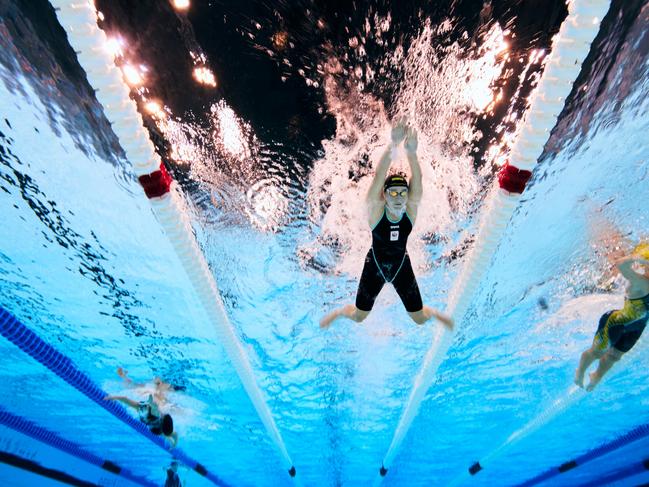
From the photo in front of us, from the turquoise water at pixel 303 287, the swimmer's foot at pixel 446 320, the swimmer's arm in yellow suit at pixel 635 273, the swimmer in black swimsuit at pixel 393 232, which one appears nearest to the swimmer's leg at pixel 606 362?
the turquoise water at pixel 303 287

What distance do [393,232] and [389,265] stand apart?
0.46m

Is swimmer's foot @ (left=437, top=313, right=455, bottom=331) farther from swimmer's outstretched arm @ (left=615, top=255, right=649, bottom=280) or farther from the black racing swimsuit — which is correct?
swimmer's outstretched arm @ (left=615, top=255, right=649, bottom=280)

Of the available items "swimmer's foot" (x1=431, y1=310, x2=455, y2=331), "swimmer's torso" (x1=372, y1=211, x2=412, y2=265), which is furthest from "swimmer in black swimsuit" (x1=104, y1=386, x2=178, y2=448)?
"swimmer's foot" (x1=431, y1=310, x2=455, y2=331)

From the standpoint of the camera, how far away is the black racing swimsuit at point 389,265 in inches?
144

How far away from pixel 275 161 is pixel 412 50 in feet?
4.80

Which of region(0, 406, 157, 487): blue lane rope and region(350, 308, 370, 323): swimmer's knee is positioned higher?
region(0, 406, 157, 487): blue lane rope

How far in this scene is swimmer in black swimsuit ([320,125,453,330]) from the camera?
2.99m

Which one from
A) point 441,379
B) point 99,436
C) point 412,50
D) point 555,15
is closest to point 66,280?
point 412,50

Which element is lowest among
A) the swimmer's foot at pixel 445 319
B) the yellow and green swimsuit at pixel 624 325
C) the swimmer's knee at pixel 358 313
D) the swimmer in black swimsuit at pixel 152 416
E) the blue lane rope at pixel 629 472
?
the swimmer's foot at pixel 445 319

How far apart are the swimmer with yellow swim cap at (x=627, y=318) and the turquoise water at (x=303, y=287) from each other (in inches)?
11.9

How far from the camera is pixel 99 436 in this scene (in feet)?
38.8

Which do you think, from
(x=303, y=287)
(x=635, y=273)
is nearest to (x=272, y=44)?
(x=303, y=287)

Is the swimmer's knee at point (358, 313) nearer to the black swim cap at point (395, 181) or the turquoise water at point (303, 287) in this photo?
the turquoise water at point (303, 287)

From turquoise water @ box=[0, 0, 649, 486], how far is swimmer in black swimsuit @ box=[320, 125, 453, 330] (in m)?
0.48
